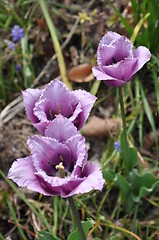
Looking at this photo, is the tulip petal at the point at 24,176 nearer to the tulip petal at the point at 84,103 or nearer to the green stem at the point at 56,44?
the tulip petal at the point at 84,103

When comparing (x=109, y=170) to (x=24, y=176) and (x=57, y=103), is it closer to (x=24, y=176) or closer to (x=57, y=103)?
(x=57, y=103)

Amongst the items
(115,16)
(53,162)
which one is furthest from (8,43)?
(53,162)

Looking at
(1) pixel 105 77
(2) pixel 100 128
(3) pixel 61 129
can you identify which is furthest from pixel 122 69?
(2) pixel 100 128

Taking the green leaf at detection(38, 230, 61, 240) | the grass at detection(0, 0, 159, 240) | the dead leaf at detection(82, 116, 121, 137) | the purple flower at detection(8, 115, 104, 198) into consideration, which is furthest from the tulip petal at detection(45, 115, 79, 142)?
the dead leaf at detection(82, 116, 121, 137)

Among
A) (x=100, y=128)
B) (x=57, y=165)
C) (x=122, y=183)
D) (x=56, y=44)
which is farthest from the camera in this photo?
(x=56, y=44)

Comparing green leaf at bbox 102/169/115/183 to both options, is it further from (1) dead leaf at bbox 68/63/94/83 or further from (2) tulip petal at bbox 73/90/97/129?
(1) dead leaf at bbox 68/63/94/83

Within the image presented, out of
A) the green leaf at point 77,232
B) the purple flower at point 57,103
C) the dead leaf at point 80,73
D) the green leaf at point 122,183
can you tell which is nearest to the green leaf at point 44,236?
the green leaf at point 77,232
